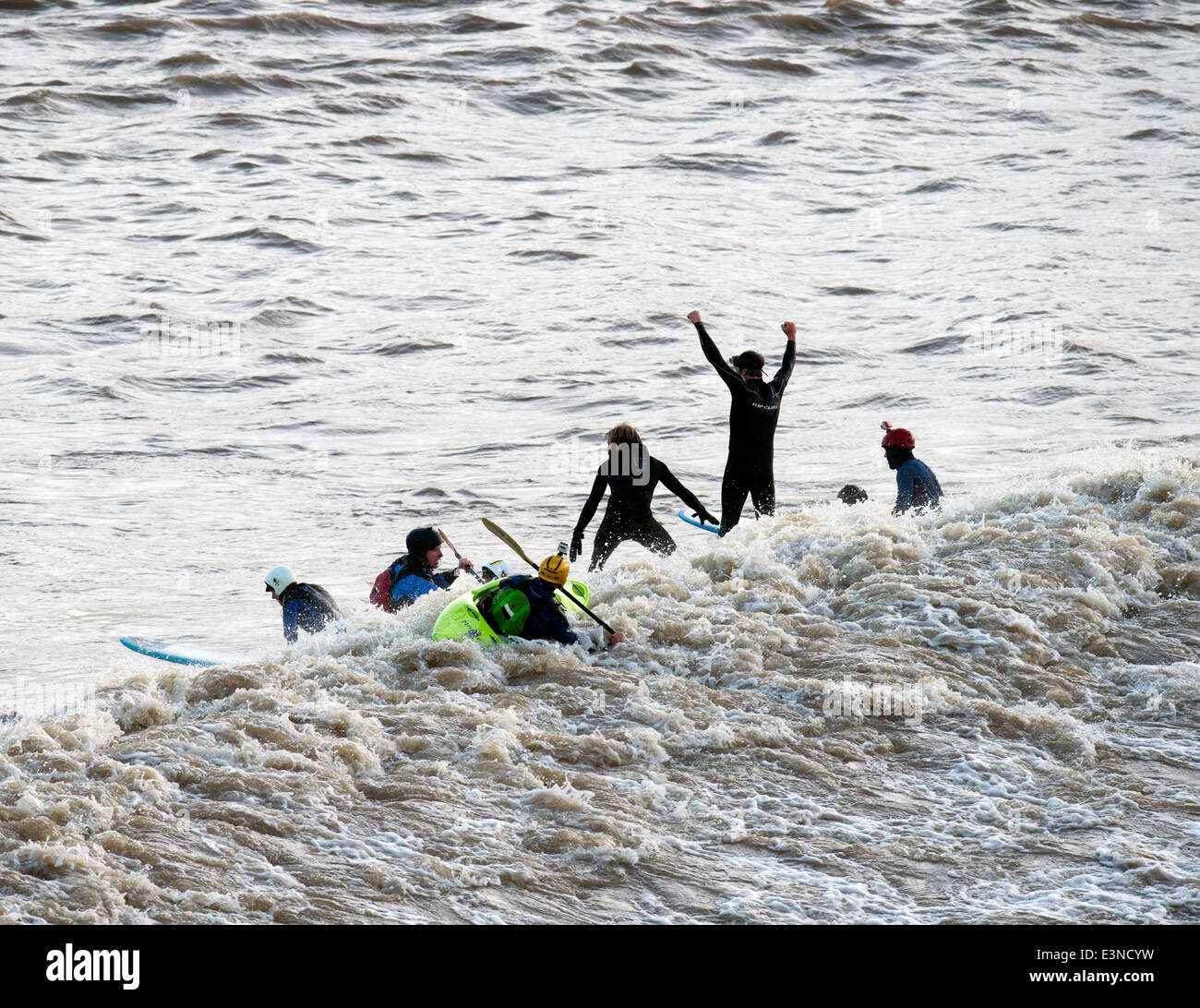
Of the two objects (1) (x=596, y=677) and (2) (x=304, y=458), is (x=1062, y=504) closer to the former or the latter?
(1) (x=596, y=677)

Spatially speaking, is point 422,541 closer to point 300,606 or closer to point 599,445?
point 300,606

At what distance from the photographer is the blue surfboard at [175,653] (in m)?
11.5

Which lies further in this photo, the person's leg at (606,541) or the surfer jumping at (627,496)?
the person's leg at (606,541)

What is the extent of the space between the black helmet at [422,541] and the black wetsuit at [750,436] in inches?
102

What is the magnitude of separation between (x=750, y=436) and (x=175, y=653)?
5.16m

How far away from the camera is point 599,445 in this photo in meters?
19.5

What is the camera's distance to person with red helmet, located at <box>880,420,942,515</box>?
11898 millimetres

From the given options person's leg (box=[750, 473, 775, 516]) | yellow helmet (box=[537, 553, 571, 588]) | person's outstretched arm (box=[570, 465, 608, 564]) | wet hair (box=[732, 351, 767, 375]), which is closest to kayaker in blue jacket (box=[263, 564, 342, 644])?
yellow helmet (box=[537, 553, 571, 588])

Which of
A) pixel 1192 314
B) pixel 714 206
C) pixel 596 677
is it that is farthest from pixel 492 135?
pixel 596 677

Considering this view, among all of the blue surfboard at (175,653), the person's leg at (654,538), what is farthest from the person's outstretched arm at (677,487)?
the blue surfboard at (175,653)

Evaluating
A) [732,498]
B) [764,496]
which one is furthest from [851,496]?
[732,498]

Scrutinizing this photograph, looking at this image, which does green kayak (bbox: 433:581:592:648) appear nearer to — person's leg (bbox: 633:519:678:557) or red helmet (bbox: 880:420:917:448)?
person's leg (bbox: 633:519:678:557)

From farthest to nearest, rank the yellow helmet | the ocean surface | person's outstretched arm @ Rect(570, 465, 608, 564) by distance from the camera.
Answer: person's outstretched arm @ Rect(570, 465, 608, 564)
the yellow helmet
the ocean surface

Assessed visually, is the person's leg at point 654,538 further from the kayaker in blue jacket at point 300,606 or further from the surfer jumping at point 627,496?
the kayaker in blue jacket at point 300,606
